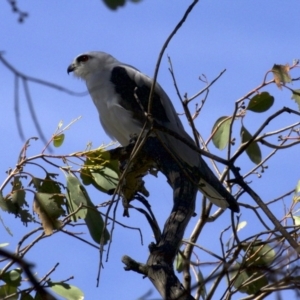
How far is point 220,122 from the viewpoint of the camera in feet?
12.6

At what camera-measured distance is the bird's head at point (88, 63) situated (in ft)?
21.4

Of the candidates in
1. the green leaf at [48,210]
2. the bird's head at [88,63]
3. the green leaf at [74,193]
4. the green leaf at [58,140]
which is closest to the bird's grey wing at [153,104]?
the bird's head at [88,63]

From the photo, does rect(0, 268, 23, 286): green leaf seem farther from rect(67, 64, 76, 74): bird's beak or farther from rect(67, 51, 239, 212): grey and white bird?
rect(67, 64, 76, 74): bird's beak

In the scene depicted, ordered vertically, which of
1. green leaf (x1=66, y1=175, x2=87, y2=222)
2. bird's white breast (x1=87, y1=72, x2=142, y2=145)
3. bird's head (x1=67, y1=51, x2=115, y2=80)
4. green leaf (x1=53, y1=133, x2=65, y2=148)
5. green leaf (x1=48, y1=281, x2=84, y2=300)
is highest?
bird's head (x1=67, y1=51, x2=115, y2=80)

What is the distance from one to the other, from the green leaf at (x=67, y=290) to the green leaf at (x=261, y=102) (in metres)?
1.20

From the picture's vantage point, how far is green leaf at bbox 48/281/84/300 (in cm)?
322

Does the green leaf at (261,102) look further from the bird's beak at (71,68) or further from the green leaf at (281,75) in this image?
the bird's beak at (71,68)

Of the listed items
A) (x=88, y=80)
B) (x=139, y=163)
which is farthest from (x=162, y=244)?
(x=88, y=80)

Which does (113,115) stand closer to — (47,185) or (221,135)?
(221,135)

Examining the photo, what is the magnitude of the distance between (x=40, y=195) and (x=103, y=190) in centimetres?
36

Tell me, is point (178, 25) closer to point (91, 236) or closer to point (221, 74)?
point (221, 74)

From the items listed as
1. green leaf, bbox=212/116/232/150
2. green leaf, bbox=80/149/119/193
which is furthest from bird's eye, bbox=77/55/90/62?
green leaf, bbox=80/149/119/193

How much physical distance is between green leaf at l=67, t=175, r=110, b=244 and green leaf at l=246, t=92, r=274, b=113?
0.90 metres

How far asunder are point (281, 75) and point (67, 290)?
1.48 metres
